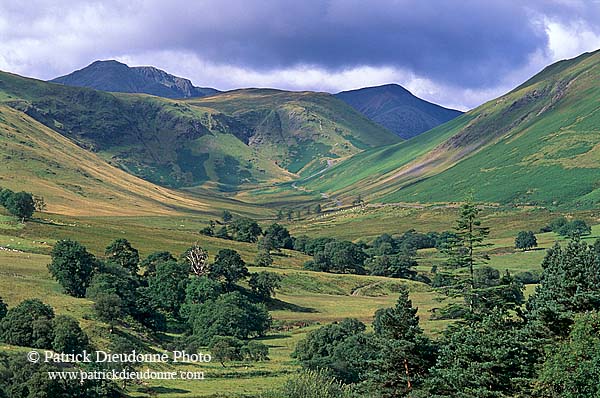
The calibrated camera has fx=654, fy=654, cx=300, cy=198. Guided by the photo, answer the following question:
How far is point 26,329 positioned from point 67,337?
504 cm

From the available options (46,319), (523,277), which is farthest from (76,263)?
(523,277)

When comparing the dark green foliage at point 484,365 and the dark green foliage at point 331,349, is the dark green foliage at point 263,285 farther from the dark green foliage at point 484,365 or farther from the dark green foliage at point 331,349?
the dark green foliage at point 484,365

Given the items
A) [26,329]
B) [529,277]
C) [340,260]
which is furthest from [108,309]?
[529,277]

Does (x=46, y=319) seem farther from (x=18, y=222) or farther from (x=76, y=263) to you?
(x=18, y=222)

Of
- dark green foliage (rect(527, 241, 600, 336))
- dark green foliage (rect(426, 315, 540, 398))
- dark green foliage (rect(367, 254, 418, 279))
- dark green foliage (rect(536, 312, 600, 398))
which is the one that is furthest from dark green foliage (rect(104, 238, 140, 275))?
dark green foliage (rect(536, 312, 600, 398))

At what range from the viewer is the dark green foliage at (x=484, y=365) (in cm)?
3962

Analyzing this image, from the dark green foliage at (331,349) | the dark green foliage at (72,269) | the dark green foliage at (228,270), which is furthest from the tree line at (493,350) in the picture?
the dark green foliage at (228,270)

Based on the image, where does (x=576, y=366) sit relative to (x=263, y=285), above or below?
above

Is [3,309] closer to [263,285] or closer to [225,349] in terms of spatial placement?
[225,349]

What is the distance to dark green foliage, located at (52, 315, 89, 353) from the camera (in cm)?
6631

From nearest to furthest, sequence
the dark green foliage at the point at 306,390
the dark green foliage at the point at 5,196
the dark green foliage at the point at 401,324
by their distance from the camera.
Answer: the dark green foliage at the point at 401,324 → the dark green foliage at the point at 306,390 → the dark green foliage at the point at 5,196

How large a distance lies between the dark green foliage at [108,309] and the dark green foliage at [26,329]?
40.7ft

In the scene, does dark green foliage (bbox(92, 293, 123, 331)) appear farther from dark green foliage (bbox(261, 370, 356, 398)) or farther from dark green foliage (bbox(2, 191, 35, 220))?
dark green foliage (bbox(2, 191, 35, 220))

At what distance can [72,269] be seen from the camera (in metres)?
98.3
